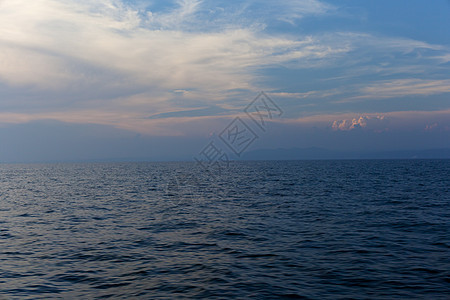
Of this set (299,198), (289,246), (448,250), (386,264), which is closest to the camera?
(386,264)

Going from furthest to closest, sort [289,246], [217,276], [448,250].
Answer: [289,246]
[448,250]
[217,276]

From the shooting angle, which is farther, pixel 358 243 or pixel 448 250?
pixel 358 243

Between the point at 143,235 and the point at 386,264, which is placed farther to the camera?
the point at 143,235

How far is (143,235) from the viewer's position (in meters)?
23.9

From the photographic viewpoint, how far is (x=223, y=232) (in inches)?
969

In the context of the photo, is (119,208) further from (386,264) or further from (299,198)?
(386,264)

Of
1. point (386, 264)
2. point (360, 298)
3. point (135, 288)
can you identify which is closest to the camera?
point (360, 298)

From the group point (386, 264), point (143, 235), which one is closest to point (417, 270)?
point (386, 264)

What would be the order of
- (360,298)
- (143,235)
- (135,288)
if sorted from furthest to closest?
(143,235) → (135,288) → (360,298)

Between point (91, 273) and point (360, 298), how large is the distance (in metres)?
11.8

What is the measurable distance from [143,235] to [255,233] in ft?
25.7

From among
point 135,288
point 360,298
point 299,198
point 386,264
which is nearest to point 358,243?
point 386,264

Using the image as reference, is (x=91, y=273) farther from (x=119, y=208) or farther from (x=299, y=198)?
(x=299, y=198)

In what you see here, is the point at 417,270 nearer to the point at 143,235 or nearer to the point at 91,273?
the point at 91,273
